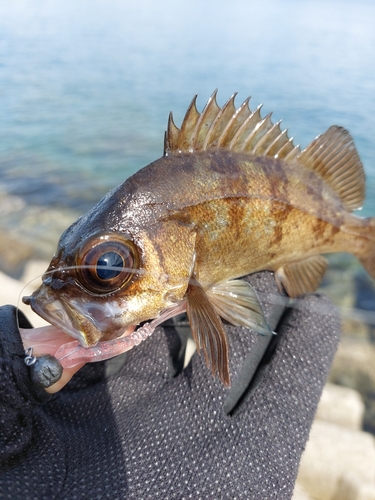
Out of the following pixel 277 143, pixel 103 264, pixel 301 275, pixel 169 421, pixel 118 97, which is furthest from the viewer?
pixel 118 97

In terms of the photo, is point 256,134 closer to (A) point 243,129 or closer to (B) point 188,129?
(A) point 243,129

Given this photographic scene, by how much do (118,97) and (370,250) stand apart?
43.7 feet

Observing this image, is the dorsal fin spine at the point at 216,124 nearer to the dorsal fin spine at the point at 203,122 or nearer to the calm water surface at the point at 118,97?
the dorsal fin spine at the point at 203,122

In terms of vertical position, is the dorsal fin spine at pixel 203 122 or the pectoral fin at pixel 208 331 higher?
the dorsal fin spine at pixel 203 122

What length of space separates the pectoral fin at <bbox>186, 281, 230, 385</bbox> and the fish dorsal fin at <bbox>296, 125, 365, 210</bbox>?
3.75ft

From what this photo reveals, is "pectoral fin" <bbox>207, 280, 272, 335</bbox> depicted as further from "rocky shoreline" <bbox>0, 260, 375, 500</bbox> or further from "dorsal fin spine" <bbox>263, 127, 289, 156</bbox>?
"rocky shoreline" <bbox>0, 260, 375, 500</bbox>

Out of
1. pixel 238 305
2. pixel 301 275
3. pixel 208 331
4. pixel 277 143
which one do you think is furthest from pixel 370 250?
pixel 208 331

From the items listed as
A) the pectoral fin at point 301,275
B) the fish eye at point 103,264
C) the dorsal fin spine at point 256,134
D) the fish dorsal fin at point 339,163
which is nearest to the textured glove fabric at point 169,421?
the pectoral fin at point 301,275

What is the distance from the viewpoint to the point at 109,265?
1.73 metres

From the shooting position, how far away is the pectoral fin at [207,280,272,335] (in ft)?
6.93

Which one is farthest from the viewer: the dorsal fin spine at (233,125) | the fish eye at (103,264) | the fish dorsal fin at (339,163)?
the fish dorsal fin at (339,163)

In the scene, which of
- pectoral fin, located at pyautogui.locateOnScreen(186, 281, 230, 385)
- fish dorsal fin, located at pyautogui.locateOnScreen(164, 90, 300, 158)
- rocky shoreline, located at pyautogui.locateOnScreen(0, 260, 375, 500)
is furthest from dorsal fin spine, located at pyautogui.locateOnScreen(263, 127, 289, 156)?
rocky shoreline, located at pyautogui.locateOnScreen(0, 260, 375, 500)

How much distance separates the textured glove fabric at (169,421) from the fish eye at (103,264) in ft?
1.29

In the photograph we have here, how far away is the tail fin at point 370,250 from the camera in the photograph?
103 inches
